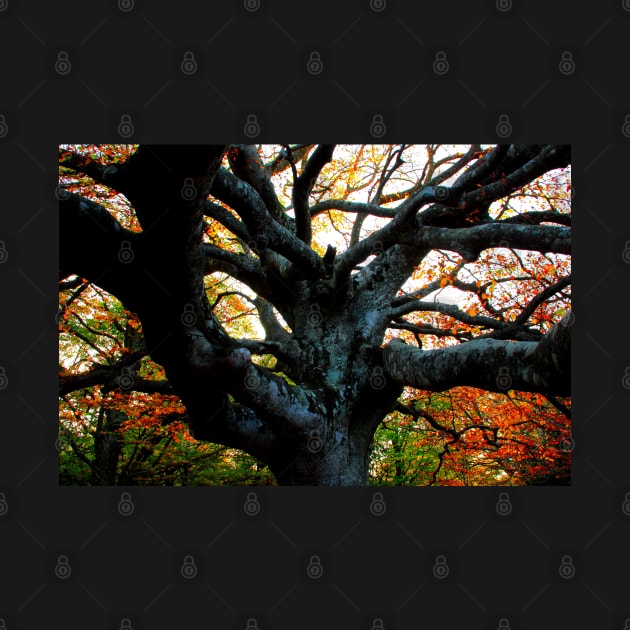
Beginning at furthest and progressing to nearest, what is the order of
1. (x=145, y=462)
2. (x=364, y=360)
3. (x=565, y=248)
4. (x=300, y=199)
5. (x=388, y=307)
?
(x=145, y=462) → (x=388, y=307) → (x=364, y=360) → (x=300, y=199) → (x=565, y=248)

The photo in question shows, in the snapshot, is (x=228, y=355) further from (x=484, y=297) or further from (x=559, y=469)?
(x=559, y=469)

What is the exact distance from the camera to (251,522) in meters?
3.23

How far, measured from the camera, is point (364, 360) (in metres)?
5.49

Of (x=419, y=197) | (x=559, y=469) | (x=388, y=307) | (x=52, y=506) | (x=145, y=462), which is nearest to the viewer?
(x=52, y=506)

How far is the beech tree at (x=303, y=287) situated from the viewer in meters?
2.96

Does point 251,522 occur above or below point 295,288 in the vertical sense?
below

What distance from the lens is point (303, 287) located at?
6.10 meters

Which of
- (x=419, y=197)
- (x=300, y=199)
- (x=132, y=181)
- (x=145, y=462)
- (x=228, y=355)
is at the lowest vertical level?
(x=145, y=462)

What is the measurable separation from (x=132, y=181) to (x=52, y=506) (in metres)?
2.13

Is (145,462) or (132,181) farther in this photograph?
(145,462)

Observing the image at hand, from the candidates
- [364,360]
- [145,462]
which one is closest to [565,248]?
[364,360]

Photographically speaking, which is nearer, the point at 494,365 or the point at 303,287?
the point at 494,365

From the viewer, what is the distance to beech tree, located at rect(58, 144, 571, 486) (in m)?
2.96

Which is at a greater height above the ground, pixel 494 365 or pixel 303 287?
pixel 303 287
